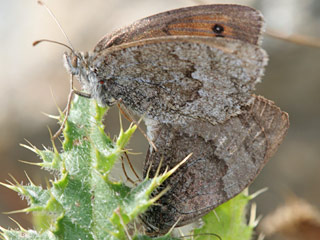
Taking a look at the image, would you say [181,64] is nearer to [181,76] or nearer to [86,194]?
[181,76]

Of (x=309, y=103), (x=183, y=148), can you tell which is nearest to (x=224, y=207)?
(x=183, y=148)

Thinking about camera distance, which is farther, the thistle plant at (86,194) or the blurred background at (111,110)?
the blurred background at (111,110)

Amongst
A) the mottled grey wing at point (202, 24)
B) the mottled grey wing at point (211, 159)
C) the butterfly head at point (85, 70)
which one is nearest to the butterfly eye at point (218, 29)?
the mottled grey wing at point (202, 24)

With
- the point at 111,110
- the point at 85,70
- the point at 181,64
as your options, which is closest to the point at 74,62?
the point at 85,70

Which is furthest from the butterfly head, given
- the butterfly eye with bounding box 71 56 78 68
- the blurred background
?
the blurred background

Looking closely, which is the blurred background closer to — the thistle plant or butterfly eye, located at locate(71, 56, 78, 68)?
butterfly eye, located at locate(71, 56, 78, 68)

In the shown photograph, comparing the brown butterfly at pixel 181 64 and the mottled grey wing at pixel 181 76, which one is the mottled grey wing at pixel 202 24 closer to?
the brown butterfly at pixel 181 64
